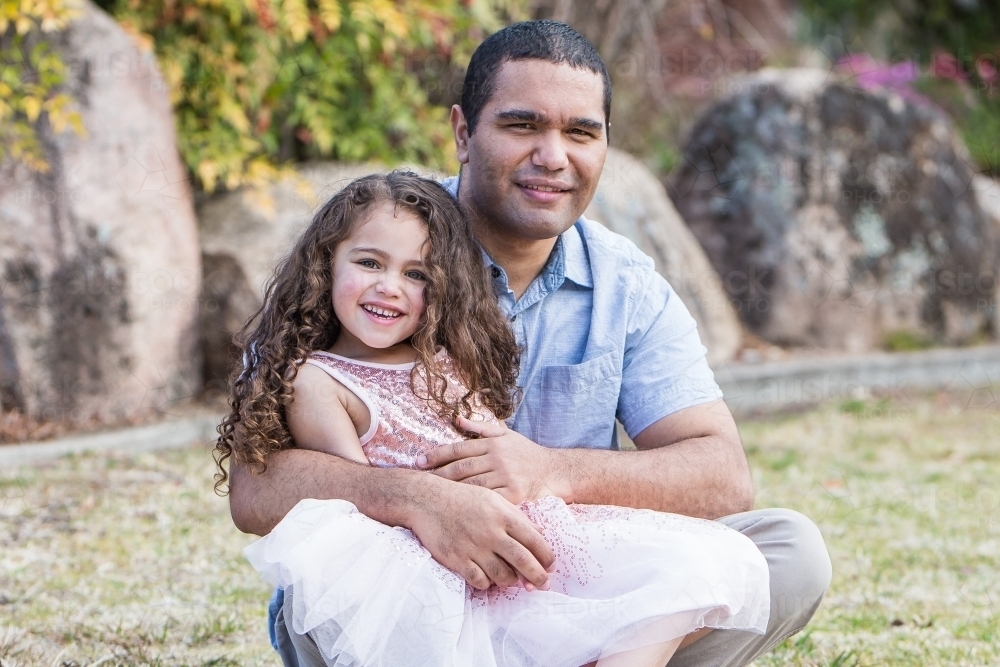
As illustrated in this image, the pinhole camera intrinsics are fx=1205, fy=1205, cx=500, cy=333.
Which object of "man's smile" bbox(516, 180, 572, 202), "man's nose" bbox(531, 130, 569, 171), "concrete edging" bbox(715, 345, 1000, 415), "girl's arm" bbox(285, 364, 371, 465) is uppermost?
"man's nose" bbox(531, 130, 569, 171)

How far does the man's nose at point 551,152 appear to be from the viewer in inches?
108

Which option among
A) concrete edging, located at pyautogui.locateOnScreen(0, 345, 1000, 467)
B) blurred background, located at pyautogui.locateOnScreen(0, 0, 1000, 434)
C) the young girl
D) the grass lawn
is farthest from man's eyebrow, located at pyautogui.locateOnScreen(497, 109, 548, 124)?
concrete edging, located at pyautogui.locateOnScreen(0, 345, 1000, 467)

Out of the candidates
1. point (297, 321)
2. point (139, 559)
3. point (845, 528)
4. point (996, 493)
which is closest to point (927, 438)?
point (996, 493)

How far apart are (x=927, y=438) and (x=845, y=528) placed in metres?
1.83

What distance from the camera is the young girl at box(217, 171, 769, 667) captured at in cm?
216

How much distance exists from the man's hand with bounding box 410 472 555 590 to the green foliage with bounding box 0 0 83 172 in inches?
129

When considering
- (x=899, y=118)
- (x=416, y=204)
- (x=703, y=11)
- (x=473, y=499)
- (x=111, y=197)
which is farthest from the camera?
(x=703, y=11)

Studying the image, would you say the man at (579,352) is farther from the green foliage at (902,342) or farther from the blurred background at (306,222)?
the green foliage at (902,342)

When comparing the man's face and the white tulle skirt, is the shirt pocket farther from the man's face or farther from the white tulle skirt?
the white tulle skirt

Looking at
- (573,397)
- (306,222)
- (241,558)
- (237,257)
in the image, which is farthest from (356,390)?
(237,257)

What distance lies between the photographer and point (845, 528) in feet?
14.8

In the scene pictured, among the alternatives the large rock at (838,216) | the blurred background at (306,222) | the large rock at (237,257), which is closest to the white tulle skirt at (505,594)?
the blurred background at (306,222)

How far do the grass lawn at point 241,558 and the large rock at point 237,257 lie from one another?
913 mm

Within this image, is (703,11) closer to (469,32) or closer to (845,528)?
(469,32)
